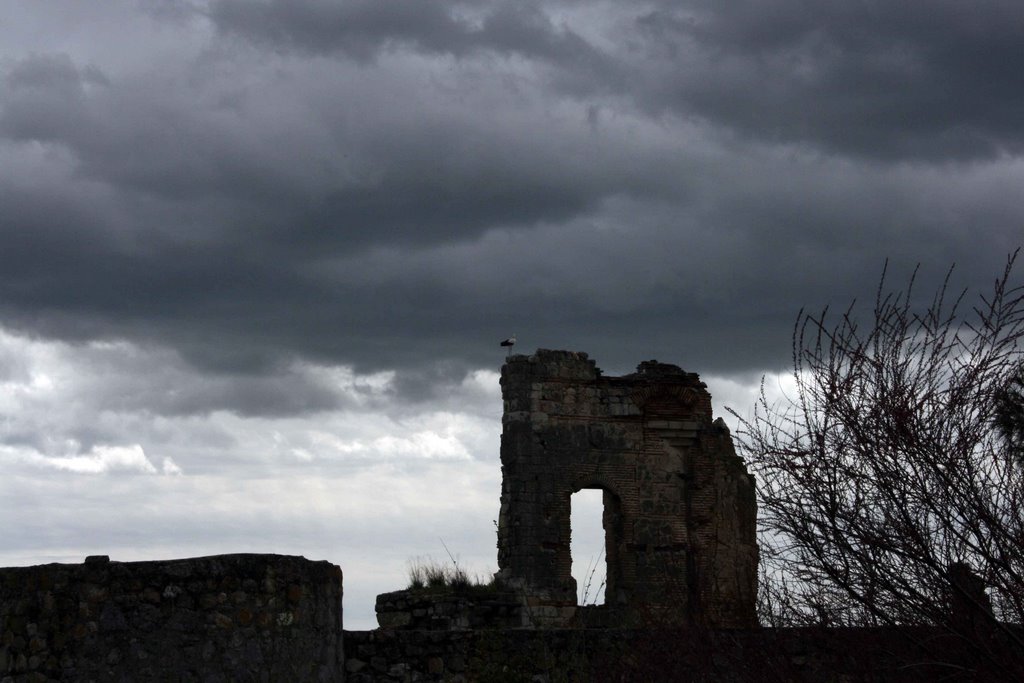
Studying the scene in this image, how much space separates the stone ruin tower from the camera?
18969 millimetres

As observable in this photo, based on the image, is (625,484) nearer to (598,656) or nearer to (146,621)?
(598,656)

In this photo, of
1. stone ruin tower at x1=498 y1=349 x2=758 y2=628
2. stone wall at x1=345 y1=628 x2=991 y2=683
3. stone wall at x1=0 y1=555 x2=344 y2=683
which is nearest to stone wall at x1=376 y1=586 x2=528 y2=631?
stone ruin tower at x1=498 y1=349 x2=758 y2=628

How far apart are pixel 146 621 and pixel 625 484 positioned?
42.3 feet

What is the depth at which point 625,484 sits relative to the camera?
64.7 ft

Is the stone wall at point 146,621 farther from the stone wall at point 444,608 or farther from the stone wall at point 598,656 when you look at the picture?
the stone wall at point 444,608

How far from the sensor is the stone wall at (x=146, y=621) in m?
7.29

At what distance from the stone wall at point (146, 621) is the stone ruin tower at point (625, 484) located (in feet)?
37.2

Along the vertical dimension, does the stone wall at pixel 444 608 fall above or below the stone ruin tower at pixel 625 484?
below

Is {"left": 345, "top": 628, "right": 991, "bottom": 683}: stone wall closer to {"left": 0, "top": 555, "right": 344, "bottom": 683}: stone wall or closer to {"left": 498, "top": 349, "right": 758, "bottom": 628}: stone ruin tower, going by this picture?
{"left": 0, "top": 555, "right": 344, "bottom": 683}: stone wall

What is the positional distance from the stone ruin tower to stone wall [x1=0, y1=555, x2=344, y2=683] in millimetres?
11334

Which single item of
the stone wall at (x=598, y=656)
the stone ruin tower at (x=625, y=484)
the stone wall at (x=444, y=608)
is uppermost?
the stone ruin tower at (x=625, y=484)

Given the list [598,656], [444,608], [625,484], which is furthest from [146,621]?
[625,484]

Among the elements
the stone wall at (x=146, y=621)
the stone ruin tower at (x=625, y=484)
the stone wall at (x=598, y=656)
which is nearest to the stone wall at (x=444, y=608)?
the stone ruin tower at (x=625, y=484)

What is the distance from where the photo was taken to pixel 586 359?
1994 centimetres
